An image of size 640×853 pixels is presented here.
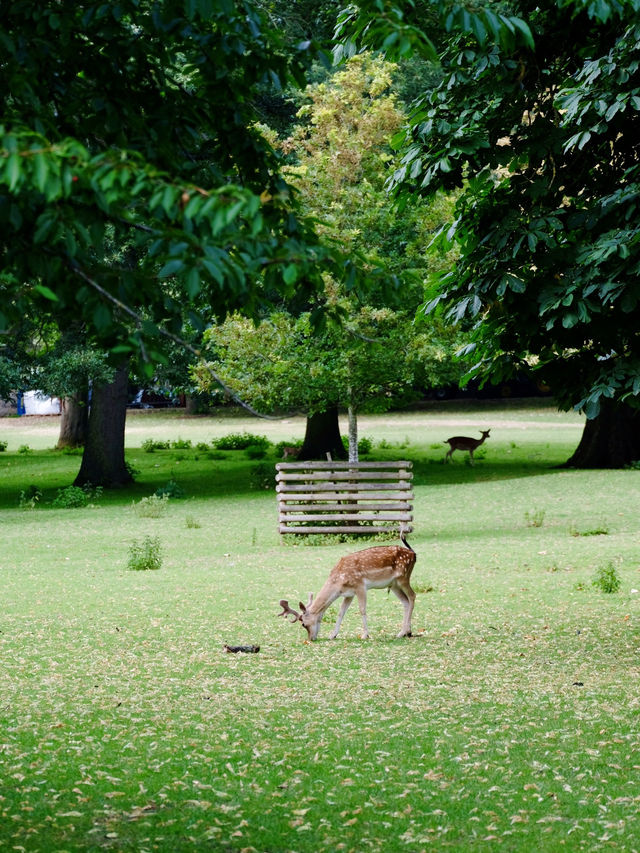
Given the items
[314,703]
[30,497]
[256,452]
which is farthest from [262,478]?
[314,703]

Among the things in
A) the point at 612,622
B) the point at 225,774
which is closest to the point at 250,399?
the point at 612,622

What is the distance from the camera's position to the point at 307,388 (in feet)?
83.4

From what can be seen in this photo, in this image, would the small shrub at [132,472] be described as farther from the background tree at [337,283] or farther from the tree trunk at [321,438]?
the background tree at [337,283]

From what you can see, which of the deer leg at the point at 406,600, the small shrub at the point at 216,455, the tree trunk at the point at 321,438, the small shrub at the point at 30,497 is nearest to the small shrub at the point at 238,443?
the small shrub at the point at 216,455

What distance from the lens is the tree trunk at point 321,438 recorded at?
127 ft

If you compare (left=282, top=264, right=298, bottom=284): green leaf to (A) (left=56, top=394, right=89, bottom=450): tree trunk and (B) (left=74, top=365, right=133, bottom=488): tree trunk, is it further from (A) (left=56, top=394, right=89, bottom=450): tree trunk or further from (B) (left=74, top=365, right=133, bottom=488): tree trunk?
(A) (left=56, top=394, right=89, bottom=450): tree trunk

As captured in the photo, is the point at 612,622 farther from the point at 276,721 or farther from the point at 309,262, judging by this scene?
the point at 309,262

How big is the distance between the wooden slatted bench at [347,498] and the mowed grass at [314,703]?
69cm

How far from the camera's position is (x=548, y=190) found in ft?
37.1

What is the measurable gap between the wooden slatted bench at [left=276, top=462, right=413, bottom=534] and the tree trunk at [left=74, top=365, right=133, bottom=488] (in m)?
11.8

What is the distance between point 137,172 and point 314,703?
22.4 ft

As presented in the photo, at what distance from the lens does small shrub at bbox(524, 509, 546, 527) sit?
998 inches

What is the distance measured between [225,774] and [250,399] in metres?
18.6

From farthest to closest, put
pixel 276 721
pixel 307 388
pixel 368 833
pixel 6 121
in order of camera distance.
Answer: pixel 307 388
pixel 276 721
pixel 368 833
pixel 6 121
